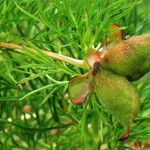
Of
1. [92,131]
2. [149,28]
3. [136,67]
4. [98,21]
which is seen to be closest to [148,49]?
[136,67]

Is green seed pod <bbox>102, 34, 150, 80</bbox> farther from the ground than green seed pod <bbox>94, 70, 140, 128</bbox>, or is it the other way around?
green seed pod <bbox>102, 34, 150, 80</bbox>

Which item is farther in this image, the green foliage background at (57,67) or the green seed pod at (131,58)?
the green foliage background at (57,67)

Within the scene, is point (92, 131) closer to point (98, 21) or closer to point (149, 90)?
point (149, 90)
